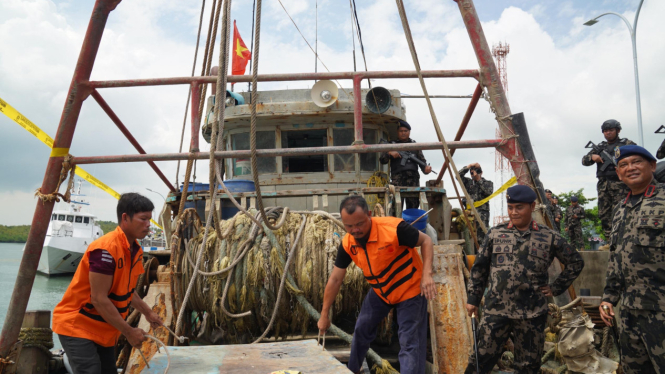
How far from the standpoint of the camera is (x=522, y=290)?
359 centimetres

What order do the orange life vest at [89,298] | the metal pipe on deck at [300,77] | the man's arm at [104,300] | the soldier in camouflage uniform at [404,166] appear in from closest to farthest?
1. the man's arm at [104,300]
2. the orange life vest at [89,298]
3. the metal pipe on deck at [300,77]
4. the soldier in camouflage uniform at [404,166]

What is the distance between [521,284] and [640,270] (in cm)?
80

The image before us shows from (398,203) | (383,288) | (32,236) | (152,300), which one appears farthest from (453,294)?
(32,236)

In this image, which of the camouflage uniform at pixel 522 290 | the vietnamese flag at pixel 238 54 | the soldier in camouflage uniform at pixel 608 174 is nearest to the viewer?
the camouflage uniform at pixel 522 290

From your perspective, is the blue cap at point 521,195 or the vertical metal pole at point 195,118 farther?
A: the vertical metal pole at point 195,118

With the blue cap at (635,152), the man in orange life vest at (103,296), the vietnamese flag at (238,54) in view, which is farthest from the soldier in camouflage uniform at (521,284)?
the vietnamese flag at (238,54)

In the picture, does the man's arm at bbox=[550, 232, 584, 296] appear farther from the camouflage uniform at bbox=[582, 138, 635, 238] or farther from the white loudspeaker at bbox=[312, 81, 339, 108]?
the white loudspeaker at bbox=[312, 81, 339, 108]

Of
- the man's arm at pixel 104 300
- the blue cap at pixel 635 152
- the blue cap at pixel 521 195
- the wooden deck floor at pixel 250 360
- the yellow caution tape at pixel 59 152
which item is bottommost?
the wooden deck floor at pixel 250 360

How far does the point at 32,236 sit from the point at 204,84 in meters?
2.15

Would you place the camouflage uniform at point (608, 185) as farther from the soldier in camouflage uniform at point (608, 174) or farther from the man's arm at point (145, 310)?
the man's arm at point (145, 310)

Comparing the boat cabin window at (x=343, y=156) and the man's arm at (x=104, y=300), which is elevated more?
the boat cabin window at (x=343, y=156)

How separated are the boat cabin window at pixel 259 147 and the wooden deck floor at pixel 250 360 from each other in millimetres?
4787

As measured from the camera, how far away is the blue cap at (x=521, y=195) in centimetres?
370

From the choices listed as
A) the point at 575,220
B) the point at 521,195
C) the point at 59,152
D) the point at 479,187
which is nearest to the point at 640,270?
the point at 521,195
